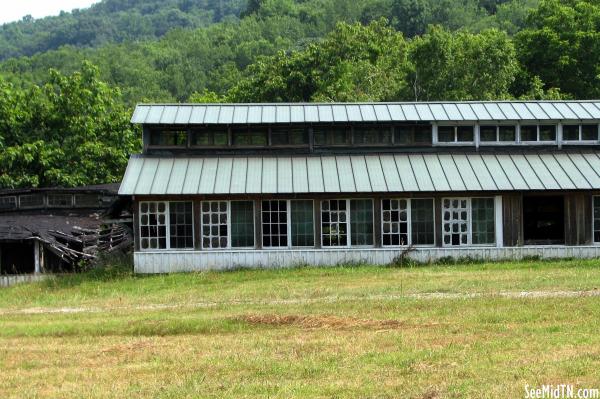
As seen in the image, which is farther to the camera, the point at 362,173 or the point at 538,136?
the point at 538,136

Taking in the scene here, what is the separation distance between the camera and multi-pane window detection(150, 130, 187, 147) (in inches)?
1348

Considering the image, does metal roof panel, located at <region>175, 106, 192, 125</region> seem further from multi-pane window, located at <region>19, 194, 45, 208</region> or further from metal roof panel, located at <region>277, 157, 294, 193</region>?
multi-pane window, located at <region>19, 194, 45, 208</region>

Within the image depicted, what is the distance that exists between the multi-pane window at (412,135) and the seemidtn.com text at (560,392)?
2214 cm

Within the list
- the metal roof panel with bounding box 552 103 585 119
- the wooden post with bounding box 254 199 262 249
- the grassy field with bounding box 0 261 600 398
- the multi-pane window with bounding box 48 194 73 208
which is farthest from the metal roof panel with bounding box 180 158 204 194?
the metal roof panel with bounding box 552 103 585 119

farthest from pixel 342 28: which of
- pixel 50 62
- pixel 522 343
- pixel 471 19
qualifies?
pixel 50 62

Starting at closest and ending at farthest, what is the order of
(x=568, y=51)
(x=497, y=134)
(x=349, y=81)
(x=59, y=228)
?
(x=497, y=134), (x=59, y=228), (x=349, y=81), (x=568, y=51)

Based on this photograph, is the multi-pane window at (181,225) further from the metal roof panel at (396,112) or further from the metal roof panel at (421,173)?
the metal roof panel at (396,112)

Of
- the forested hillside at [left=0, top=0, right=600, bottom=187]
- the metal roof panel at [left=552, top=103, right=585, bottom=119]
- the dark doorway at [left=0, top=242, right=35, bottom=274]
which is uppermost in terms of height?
the forested hillside at [left=0, top=0, right=600, bottom=187]

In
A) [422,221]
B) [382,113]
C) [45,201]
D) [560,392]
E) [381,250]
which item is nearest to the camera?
[560,392]

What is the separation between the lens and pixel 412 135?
34344 millimetres

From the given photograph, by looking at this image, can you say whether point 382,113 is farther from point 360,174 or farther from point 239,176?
point 239,176

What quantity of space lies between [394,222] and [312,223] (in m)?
2.80

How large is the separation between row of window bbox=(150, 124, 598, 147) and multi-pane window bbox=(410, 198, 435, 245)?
3078mm

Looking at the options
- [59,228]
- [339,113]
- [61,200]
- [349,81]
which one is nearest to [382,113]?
[339,113]
